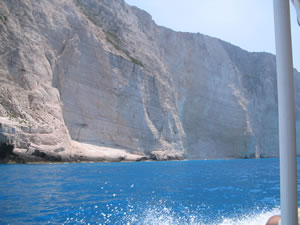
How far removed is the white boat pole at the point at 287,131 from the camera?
6.08 feet

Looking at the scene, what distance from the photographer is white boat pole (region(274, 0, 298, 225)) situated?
1.85 metres

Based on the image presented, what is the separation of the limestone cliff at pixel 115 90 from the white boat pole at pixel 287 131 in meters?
26.7

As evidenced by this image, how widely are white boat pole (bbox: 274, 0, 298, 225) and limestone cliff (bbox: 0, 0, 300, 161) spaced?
26670mm

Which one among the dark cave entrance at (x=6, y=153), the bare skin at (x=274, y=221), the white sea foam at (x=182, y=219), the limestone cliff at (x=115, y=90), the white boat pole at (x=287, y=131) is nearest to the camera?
the white boat pole at (x=287, y=131)

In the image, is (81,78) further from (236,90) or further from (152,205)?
(236,90)

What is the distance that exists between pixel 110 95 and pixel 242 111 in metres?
35.0

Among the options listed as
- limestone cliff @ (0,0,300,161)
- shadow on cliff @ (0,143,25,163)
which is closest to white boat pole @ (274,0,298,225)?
limestone cliff @ (0,0,300,161)

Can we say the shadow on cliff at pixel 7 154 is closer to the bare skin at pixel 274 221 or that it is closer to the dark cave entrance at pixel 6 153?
the dark cave entrance at pixel 6 153

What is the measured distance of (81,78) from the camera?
40.3m

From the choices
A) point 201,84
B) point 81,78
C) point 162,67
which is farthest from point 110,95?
point 201,84

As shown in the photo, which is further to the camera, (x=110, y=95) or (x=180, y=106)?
(x=180, y=106)

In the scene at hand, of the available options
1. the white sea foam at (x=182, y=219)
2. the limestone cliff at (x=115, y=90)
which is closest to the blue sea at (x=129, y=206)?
the white sea foam at (x=182, y=219)

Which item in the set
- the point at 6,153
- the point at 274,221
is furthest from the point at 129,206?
the point at 6,153

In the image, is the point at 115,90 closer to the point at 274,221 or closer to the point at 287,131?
the point at 274,221
